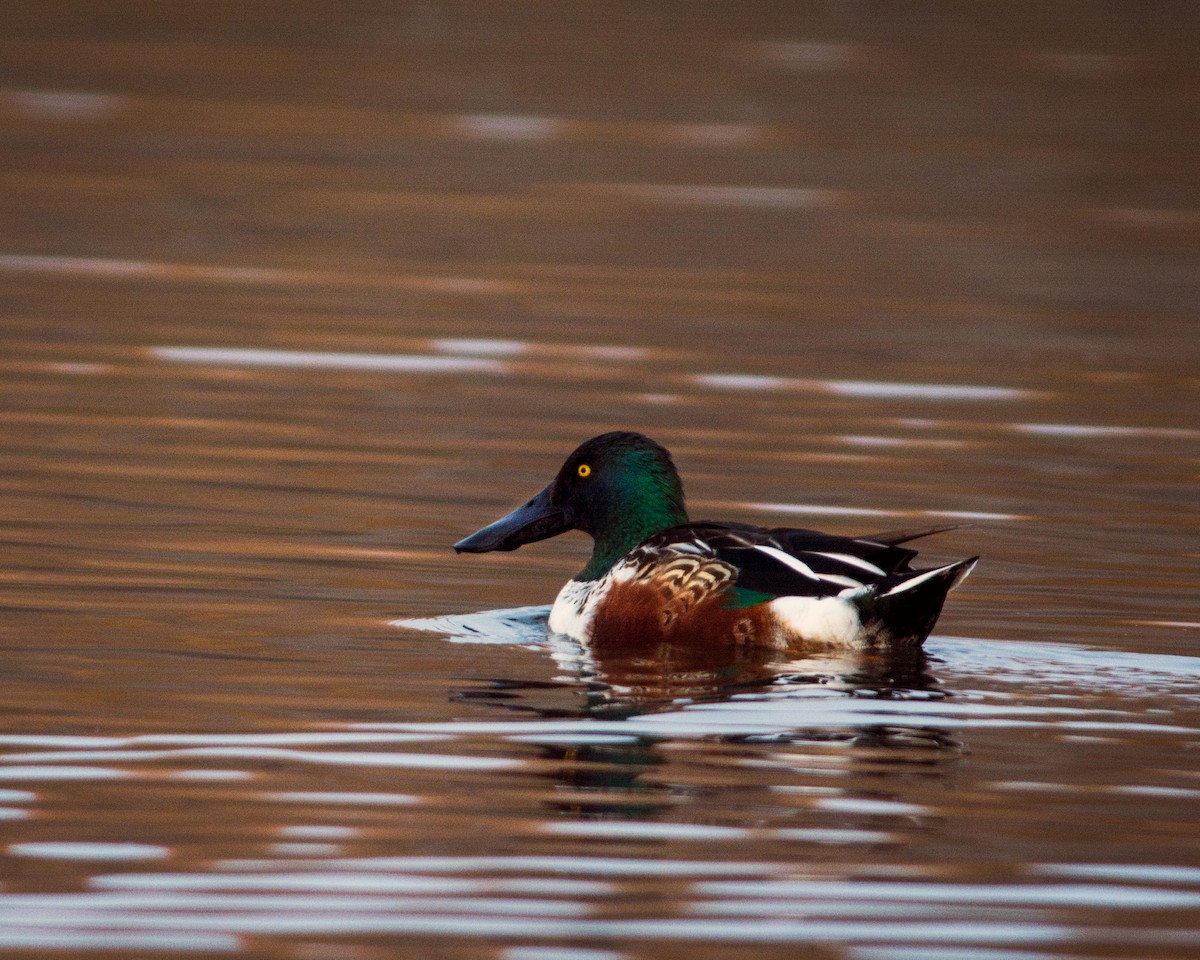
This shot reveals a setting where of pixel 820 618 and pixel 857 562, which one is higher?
pixel 857 562

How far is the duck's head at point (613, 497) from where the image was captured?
30.7ft

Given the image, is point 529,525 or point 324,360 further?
point 324,360

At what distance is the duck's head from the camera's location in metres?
9.37

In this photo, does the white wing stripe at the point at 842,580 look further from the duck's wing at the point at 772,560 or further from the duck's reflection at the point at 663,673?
the duck's reflection at the point at 663,673

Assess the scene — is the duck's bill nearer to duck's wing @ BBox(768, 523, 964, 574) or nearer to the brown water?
the brown water

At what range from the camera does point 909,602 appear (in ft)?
26.7

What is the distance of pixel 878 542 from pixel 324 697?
1966 millimetres

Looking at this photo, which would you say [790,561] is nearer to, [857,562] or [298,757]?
[857,562]

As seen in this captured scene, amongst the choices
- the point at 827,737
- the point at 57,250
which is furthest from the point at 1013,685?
the point at 57,250

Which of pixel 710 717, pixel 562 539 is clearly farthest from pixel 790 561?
pixel 562 539

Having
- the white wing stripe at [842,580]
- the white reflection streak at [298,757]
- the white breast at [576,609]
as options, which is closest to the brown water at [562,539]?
the white reflection streak at [298,757]

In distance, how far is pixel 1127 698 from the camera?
7566 mm

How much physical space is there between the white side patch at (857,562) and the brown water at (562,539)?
33cm

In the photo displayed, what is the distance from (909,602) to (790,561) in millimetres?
415
